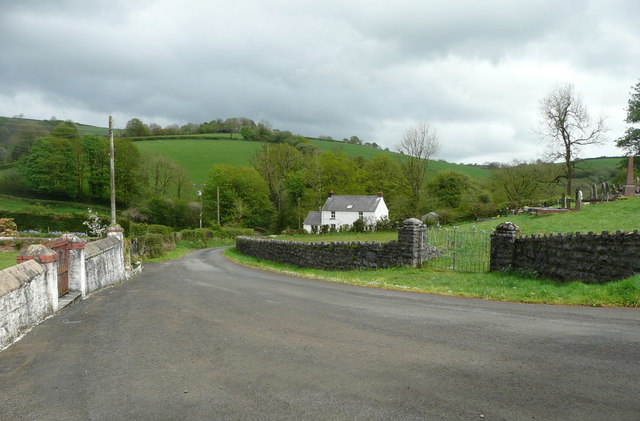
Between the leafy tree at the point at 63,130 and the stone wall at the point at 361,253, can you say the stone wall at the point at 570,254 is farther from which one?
the leafy tree at the point at 63,130

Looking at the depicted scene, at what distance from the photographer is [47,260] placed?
781cm

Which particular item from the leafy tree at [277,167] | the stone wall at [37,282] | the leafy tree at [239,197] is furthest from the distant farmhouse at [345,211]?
the stone wall at [37,282]

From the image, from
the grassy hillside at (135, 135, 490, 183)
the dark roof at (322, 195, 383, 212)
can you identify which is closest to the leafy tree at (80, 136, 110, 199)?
the grassy hillside at (135, 135, 490, 183)

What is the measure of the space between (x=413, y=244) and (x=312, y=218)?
49488 millimetres

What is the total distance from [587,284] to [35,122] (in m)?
75.4

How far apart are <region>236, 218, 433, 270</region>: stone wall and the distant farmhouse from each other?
1444 inches

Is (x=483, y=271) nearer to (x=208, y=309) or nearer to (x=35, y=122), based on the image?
(x=208, y=309)

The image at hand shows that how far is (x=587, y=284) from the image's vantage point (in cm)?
1040

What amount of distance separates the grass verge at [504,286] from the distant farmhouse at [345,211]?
4495 centimetres

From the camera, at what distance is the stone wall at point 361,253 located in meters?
16.4

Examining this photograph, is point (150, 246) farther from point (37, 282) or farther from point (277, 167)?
point (277, 167)

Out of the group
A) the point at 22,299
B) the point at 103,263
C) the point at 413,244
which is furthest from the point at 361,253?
the point at 22,299

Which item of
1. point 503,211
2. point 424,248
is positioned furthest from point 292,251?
point 503,211

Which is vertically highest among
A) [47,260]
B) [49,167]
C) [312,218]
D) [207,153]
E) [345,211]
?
[207,153]
